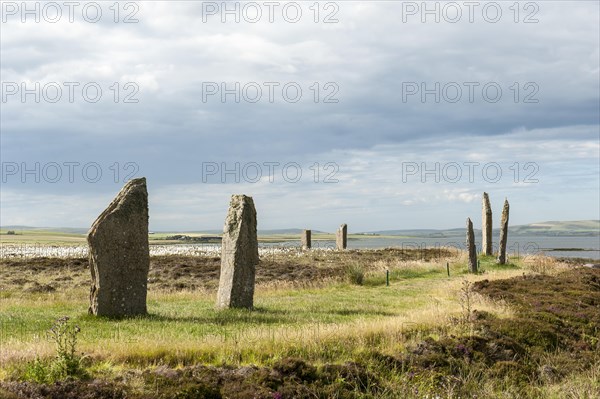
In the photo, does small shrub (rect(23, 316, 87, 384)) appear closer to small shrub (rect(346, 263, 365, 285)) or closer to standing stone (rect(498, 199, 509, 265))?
small shrub (rect(346, 263, 365, 285))

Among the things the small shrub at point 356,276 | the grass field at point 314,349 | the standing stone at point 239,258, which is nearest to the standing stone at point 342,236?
the small shrub at point 356,276

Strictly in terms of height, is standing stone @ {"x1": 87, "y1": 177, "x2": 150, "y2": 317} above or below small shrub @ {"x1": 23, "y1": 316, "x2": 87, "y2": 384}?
above

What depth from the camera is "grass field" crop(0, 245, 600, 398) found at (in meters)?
10.9

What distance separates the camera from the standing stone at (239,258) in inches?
763

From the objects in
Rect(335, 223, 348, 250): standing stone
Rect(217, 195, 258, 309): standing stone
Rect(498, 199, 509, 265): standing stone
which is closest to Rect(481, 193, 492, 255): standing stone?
Rect(498, 199, 509, 265): standing stone

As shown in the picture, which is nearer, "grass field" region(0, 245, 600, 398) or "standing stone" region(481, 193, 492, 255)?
"grass field" region(0, 245, 600, 398)

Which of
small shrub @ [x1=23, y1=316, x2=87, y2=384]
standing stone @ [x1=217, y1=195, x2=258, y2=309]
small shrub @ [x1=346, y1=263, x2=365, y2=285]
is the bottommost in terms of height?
small shrub @ [x1=346, y1=263, x2=365, y2=285]

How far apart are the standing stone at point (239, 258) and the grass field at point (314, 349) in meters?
0.82

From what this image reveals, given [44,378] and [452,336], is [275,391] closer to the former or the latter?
[44,378]

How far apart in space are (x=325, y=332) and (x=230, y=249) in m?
6.58

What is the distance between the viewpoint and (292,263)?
43.2m

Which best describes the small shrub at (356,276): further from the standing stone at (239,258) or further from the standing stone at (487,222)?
the standing stone at (487,222)

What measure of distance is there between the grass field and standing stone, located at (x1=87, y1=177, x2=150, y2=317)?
65cm

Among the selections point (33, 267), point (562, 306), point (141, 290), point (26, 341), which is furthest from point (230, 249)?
point (33, 267)
